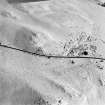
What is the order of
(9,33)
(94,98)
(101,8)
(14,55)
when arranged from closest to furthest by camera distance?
(94,98) < (14,55) < (9,33) < (101,8)

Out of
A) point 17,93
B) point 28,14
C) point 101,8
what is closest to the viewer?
point 17,93

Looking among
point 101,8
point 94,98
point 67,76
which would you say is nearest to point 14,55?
point 67,76

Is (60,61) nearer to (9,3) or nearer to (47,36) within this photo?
(47,36)

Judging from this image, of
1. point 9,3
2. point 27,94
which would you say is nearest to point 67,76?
point 27,94

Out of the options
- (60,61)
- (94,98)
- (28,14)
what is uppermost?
(28,14)

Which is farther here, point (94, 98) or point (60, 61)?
point (60, 61)

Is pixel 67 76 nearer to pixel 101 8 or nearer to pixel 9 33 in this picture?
pixel 9 33

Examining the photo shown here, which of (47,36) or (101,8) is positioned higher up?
(101,8)
